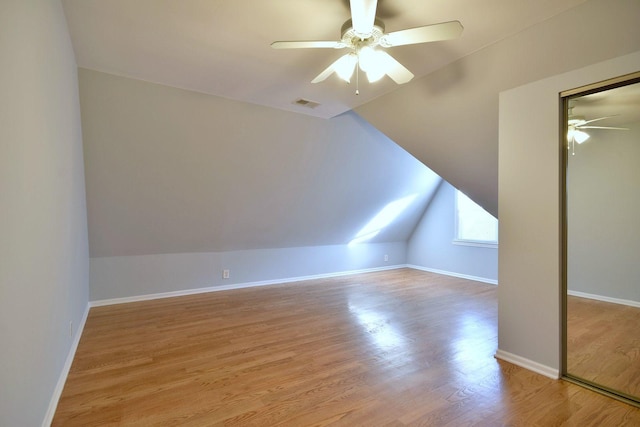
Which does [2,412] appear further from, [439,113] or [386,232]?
[386,232]

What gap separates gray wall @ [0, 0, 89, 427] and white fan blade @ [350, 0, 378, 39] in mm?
1381

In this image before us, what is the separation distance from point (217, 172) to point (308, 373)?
2.64 metres

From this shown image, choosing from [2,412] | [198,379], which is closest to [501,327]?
[198,379]

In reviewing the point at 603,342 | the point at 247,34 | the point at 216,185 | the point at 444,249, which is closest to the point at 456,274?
the point at 444,249

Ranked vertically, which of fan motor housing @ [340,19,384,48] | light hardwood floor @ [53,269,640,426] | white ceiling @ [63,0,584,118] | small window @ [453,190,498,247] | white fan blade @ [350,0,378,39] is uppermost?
white ceiling @ [63,0,584,118]

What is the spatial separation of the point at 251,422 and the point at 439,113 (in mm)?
3002

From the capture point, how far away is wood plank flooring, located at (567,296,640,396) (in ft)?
7.52

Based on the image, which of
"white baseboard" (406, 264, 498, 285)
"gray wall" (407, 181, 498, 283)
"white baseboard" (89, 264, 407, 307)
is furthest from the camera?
"gray wall" (407, 181, 498, 283)

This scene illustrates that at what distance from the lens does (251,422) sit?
1.89 metres

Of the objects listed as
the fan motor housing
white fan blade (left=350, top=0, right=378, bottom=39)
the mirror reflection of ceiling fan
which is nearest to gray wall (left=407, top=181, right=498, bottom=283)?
the mirror reflection of ceiling fan

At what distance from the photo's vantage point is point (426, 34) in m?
1.69

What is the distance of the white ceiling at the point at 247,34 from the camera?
198cm

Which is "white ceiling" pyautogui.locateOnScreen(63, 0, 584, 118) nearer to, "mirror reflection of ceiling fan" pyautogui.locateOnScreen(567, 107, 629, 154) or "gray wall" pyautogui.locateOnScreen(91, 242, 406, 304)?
"mirror reflection of ceiling fan" pyautogui.locateOnScreen(567, 107, 629, 154)

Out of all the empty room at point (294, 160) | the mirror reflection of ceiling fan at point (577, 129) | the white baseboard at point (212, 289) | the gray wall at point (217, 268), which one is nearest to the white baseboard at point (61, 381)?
the empty room at point (294, 160)
